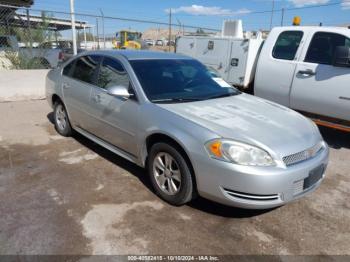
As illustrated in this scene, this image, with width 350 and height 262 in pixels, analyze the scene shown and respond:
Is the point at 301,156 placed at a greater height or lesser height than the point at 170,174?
greater

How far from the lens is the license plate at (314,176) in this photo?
3.04 metres

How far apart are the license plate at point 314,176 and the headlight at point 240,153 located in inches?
18.7

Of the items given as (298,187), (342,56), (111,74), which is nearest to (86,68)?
(111,74)

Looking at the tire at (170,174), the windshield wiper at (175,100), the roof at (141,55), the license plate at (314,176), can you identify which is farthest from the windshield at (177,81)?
the license plate at (314,176)

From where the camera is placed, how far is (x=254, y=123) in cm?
324

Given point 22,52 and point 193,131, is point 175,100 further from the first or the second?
point 22,52

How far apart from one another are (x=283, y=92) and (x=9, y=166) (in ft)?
15.1

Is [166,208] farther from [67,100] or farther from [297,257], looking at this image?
[67,100]

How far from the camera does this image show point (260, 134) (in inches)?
119

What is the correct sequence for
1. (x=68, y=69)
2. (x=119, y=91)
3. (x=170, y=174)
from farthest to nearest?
(x=68, y=69) → (x=119, y=91) → (x=170, y=174)

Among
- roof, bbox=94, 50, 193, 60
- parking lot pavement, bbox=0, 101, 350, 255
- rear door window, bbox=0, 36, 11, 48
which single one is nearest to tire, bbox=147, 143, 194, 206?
parking lot pavement, bbox=0, 101, 350, 255

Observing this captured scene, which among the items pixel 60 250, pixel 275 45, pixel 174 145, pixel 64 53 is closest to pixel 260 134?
pixel 174 145

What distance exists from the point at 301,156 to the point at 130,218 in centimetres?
174

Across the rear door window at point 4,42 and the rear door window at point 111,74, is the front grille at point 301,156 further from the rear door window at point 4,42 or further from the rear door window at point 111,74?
the rear door window at point 4,42
